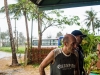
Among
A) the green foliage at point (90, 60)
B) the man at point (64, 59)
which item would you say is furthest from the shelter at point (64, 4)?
the man at point (64, 59)

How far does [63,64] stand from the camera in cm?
184

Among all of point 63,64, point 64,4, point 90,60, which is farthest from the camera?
point 64,4

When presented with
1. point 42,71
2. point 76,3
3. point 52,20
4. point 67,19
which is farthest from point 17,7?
point 42,71

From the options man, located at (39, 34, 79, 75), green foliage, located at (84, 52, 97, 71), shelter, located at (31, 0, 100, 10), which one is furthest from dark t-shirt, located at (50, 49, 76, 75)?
shelter, located at (31, 0, 100, 10)

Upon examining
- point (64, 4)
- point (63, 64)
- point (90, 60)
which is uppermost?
point (64, 4)

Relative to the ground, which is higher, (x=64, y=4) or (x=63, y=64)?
(x=64, y=4)

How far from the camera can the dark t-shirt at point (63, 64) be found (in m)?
1.84

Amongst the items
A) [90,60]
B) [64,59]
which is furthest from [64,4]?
[64,59]

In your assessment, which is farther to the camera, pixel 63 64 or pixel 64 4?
pixel 64 4

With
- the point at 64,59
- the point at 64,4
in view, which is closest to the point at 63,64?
the point at 64,59

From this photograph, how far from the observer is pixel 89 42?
12.5 feet

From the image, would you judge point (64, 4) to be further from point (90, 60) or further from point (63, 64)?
point (63, 64)

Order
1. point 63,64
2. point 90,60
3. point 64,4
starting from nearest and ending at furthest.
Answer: point 63,64 → point 90,60 → point 64,4

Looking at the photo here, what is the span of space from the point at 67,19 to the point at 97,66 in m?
16.7
